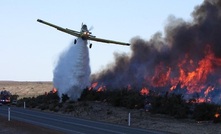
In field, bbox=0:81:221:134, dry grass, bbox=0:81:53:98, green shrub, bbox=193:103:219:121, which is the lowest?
field, bbox=0:81:221:134

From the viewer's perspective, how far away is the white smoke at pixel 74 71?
53.0 meters

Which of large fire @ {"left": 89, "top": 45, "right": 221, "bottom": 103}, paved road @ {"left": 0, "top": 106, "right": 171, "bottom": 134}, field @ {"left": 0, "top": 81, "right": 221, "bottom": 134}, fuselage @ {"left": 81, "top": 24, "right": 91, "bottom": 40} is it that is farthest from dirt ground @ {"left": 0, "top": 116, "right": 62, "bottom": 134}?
large fire @ {"left": 89, "top": 45, "right": 221, "bottom": 103}

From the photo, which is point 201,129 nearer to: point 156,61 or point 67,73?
point 67,73

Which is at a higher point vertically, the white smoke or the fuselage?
the fuselage

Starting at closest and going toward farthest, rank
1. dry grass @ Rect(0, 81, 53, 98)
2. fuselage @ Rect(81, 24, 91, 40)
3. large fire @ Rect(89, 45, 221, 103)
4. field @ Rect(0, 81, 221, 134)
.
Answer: field @ Rect(0, 81, 221, 134)
fuselage @ Rect(81, 24, 91, 40)
large fire @ Rect(89, 45, 221, 103)
dry grass @ Rect(0, 81, 53, 98)

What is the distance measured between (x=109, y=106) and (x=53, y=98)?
1664 cm

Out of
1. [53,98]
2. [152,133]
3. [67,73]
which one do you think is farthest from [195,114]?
[53,98]

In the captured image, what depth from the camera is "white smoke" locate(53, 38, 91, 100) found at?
53.0 meters

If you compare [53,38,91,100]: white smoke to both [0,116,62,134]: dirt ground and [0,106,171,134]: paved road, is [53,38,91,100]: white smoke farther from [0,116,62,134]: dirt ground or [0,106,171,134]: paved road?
[0,116,62,134]: dirt ground

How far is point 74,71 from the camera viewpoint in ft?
180

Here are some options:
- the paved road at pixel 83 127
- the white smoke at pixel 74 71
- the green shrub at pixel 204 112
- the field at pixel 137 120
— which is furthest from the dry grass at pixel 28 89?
the green shrub at pixel 204 112

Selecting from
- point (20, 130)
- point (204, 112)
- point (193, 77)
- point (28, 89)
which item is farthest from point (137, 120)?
point (28, 89)

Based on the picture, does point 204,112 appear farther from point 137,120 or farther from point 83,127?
point 83,127

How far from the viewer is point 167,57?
63.3 metres
